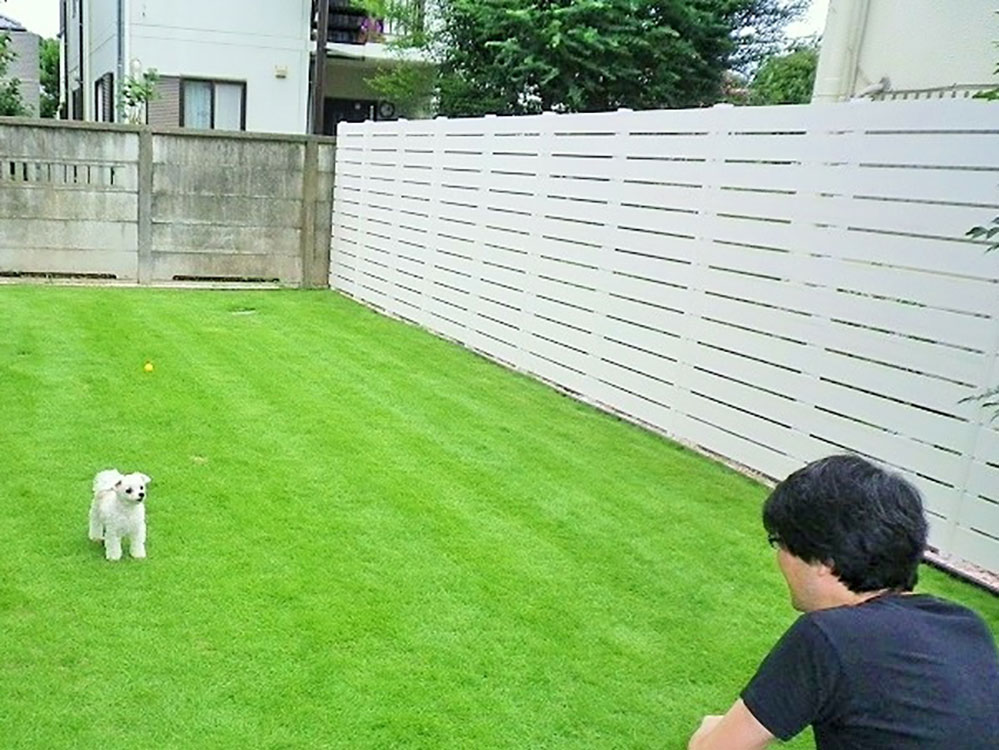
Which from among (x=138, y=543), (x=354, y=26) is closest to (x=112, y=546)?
(x=138, y=543)

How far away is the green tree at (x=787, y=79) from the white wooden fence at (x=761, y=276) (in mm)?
8821

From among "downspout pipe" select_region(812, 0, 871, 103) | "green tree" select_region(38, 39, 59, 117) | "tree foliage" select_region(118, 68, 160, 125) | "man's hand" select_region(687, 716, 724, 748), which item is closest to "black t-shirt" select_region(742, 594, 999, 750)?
"man's hand" select_region(687, 716, 724, 748)

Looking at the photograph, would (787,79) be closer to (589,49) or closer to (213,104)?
(589,49)

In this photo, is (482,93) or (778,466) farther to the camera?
(482,93)

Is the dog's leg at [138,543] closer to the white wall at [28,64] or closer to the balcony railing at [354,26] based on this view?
the balcony railing at [354,26]

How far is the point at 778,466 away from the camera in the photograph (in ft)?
15.7

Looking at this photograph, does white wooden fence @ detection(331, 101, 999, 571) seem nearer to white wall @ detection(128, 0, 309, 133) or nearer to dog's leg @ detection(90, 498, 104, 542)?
dog's leg @ detection(90, 498, 104, 542)

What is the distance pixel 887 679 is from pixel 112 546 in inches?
105

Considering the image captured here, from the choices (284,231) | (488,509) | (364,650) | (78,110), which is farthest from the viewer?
(78,110)

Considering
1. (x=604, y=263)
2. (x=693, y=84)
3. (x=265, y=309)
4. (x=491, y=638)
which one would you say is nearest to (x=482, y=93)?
(x=693, y=84)

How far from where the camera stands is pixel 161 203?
31.0 feet

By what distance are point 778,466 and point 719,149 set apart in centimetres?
170

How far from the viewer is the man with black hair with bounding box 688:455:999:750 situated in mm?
1397

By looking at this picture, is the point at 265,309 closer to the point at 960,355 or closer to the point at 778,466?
the point at 778,466
